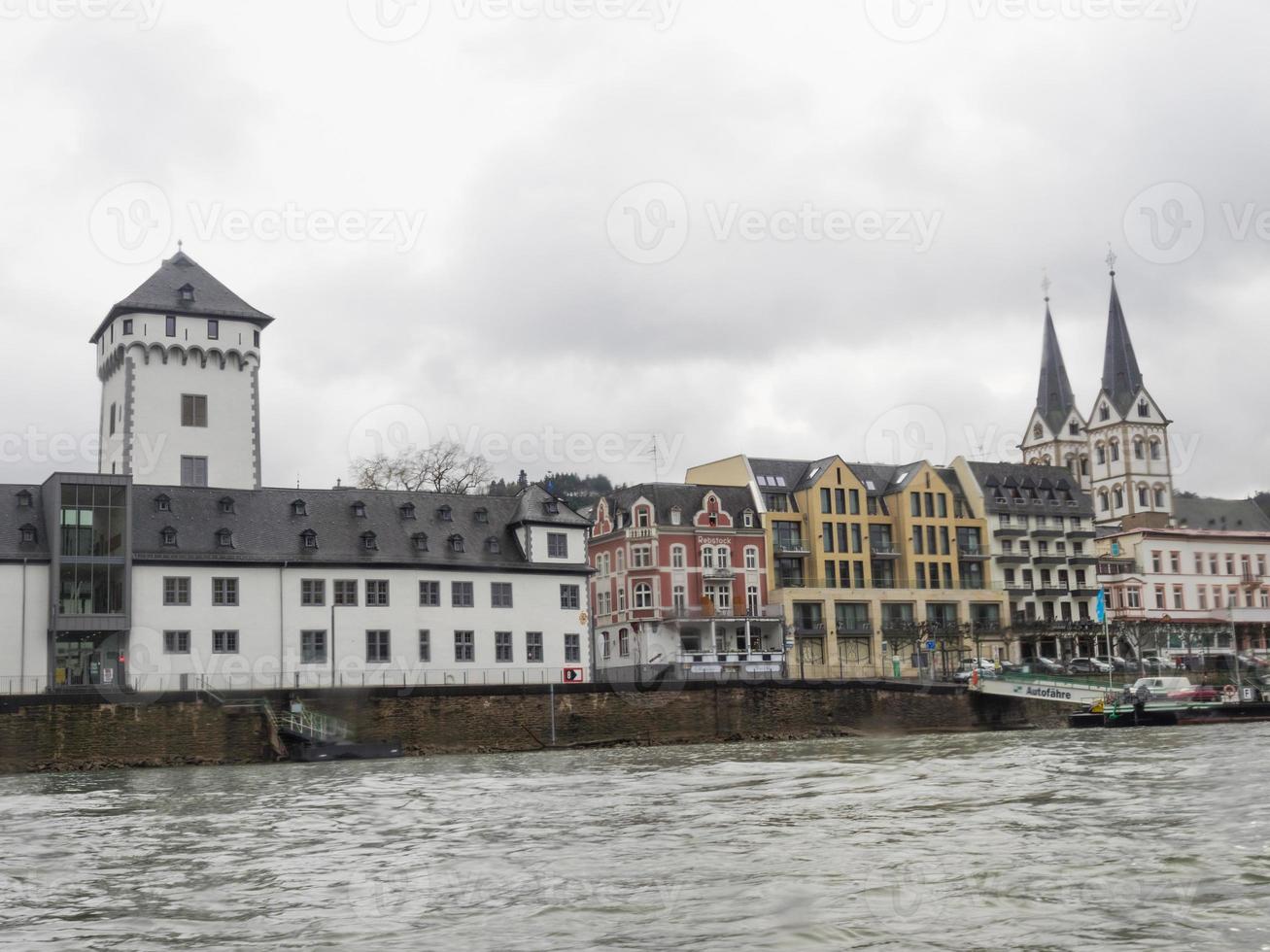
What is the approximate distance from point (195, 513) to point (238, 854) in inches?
1677

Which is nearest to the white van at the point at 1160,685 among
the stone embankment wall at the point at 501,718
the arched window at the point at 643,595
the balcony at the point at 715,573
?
the stone embankment wall at the point at 501,718

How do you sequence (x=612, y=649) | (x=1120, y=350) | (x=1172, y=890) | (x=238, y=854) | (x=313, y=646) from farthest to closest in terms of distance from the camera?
(x=1120, y=350) → (x=612, y=649) → (x=313, y=646) → (x=238, y=854) → (x=1172, y=890)

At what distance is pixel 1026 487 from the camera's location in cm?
10056

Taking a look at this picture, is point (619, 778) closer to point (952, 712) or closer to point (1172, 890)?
point (1172, 890)

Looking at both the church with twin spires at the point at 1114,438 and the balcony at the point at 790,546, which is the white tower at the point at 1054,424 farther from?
the balcony at the point at 790,546

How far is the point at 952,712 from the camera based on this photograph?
70.6 metres

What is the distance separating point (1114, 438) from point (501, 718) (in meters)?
81.3

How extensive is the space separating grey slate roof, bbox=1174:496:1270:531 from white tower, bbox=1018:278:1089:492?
16658 millimetres

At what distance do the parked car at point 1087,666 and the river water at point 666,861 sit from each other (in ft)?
139

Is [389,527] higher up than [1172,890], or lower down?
higher up

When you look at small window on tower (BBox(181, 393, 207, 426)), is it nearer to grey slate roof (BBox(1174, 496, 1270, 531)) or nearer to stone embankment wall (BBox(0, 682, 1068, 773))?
stone embankment wall (BBox(0, 682, 1068, 773))

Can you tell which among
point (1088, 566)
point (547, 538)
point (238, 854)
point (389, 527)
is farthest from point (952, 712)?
point (238, 854)

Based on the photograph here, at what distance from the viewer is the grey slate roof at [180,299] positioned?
2721 inches

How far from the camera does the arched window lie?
84062mm
